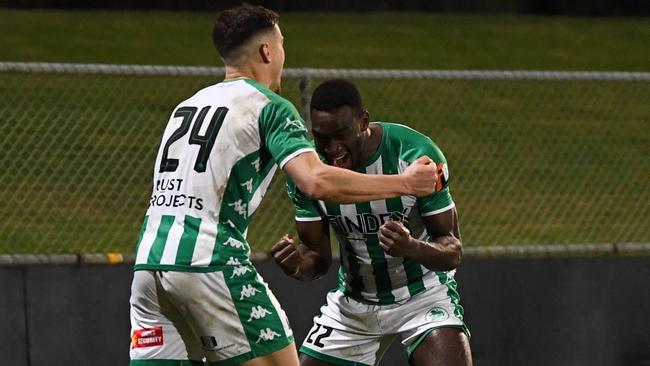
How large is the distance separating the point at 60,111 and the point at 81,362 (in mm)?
1516

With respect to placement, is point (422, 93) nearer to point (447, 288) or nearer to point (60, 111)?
point (60, 111)

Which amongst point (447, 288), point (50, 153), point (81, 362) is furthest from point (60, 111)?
point (447, 288)

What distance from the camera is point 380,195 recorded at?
5.66 metres

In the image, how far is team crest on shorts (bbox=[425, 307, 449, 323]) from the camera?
272 inches

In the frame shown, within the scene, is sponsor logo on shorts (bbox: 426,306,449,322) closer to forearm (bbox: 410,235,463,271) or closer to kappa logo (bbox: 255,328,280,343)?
forearm (bbox: 410,235,463,271)

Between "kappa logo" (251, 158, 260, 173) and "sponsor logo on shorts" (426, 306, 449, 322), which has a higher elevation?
"kappa logo" (251, 158, 260, 173)

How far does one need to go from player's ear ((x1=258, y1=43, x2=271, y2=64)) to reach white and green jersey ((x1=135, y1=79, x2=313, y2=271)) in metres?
0.16

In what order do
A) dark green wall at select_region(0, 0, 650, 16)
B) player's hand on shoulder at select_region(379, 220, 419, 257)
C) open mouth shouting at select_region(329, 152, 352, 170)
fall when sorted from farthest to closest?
dark green wall at select_region(0, 0, 650, 16), open mouth shouting at select_region(329, 152, 352, 170), player's hand on shoulder at select_region(379, 220, 419, 257)

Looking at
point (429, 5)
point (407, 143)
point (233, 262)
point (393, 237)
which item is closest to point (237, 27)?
point (233, 262)

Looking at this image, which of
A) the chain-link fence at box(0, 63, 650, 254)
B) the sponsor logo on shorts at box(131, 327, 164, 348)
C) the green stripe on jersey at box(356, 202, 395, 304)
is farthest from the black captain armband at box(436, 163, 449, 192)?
the chain-link fence at box(0, 63, 650, 254)

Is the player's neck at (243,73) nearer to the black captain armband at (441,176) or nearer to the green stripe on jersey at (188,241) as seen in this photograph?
the green stripe on jersey at (188,241)

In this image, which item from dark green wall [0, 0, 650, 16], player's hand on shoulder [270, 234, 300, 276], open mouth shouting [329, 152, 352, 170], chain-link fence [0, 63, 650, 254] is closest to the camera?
player's hand on shoulder [270, 234, 300, 276]

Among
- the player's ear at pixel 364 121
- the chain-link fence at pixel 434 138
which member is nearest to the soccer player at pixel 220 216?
the player's ear at pixel 364 121

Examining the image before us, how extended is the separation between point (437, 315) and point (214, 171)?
170 cm
